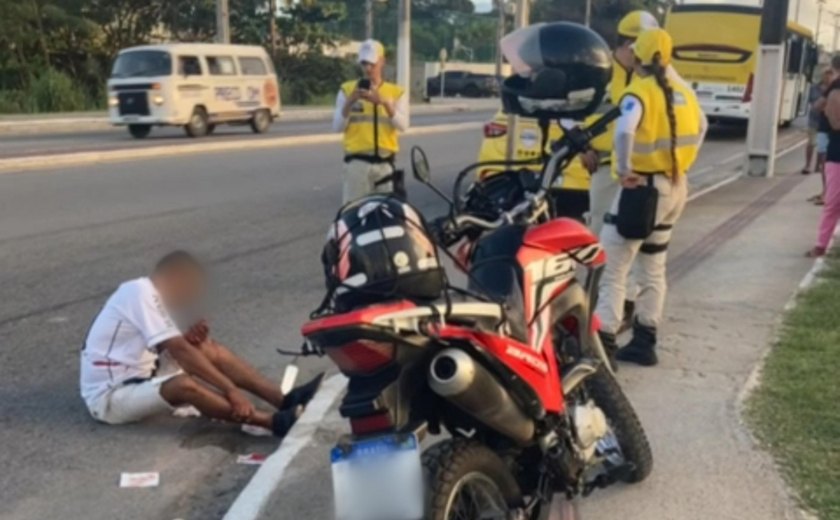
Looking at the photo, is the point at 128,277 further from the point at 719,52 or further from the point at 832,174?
the point at 719,52

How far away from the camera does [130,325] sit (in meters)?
5.28

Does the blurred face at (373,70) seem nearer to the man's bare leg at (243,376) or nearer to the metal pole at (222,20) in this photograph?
the man's bare leg at (243,376)

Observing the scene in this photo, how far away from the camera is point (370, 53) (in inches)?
324

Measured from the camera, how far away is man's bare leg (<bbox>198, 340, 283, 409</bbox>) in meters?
5.57

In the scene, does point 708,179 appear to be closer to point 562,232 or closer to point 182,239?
point 182,239

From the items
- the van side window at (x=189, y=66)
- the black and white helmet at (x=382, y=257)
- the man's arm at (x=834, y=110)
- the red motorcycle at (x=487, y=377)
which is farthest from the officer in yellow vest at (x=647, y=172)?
the van side window at (x=189, y=66)

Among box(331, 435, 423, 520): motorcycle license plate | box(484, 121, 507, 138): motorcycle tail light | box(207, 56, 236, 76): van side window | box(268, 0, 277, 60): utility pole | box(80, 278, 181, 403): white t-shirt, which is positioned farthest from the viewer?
box(268, 0, 277, 60): utility pole

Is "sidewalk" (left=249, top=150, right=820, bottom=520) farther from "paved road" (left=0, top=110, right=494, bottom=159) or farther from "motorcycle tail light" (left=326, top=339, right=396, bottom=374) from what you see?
"paved road" (left=0, top=110, right=494, bottom=159)

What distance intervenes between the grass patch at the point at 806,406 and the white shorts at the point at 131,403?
304cm

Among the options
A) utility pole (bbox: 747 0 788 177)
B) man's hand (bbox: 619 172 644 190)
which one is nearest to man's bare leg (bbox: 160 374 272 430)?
man's hand (bbox: 619 172 644 190)

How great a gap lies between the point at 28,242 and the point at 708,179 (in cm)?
1176

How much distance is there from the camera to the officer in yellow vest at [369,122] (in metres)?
8.24

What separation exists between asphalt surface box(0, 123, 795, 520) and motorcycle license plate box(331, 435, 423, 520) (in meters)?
1.68

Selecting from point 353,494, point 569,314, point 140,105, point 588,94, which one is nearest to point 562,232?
point 569,314
